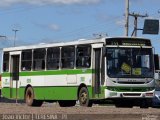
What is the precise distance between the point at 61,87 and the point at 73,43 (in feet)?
7.48

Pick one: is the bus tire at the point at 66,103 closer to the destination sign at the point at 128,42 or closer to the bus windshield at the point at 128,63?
the bus windshield at the point at 128,63

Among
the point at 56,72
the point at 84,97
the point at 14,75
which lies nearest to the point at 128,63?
the point at 84,97

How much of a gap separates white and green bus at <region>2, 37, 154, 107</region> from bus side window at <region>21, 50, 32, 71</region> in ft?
0.59

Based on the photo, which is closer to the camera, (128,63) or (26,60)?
(128,63)

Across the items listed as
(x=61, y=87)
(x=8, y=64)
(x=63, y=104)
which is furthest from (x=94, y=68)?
(x=8, y=64)

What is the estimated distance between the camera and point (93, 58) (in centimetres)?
2738

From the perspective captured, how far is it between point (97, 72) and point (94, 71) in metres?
0.17

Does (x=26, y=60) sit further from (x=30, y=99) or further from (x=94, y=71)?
(x=94, y=71)

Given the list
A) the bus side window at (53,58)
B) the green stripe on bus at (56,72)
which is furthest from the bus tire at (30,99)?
the bus side window at (53,58)

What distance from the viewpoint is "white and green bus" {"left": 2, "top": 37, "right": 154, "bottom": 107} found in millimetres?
26781

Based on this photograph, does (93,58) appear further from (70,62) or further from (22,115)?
(22,115)

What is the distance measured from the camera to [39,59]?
31.1 meters

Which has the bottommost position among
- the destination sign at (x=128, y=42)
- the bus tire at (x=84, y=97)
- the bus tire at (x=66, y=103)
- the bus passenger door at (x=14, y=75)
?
the bus tire at (x=66, y=103)

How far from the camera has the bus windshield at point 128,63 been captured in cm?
2675
